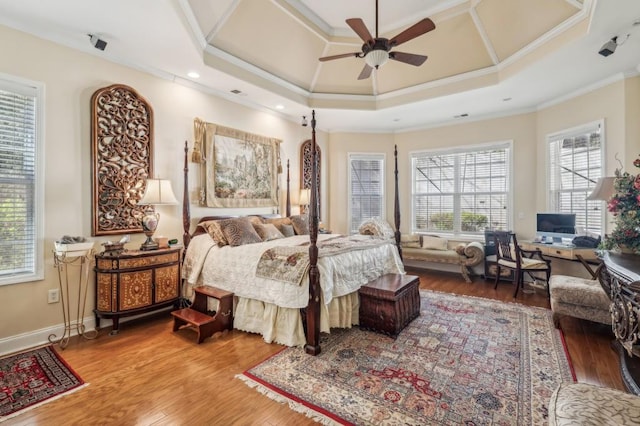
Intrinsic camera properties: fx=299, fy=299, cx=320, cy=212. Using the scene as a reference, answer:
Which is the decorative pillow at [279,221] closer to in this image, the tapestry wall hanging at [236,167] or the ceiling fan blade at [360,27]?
the tapestry wall hanging at [236,167]

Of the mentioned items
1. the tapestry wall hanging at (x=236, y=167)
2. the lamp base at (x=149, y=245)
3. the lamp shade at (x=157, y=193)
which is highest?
the tapestry wall hanging at (x=236, y=167)

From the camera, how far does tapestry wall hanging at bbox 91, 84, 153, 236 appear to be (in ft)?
10.7

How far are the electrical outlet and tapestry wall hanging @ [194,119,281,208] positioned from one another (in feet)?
6.11

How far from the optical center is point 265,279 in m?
3.01

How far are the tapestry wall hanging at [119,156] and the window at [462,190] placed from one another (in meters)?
5.11

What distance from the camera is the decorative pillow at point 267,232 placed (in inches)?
161

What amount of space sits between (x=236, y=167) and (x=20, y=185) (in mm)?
2454

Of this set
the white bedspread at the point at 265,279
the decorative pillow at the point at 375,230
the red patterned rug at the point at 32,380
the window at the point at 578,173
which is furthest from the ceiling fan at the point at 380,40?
the red patterned rug at the point at 32,380

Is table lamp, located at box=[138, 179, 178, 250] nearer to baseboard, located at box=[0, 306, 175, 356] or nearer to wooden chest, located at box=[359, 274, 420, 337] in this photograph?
baseboard, located at box=[0, 306, 175, 356]

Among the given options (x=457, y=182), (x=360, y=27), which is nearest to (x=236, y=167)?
(x=360, y=27)

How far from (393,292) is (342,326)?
645 mm

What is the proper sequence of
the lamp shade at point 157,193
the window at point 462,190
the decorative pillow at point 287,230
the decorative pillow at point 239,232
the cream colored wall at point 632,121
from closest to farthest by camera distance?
the lamp shade at point 157,193 < the decorative pillow at point 239,232 < the cream colored wall at point 632,121 < the decorative pillow at point 287,230 < the window at point 462,190

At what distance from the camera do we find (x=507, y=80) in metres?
4.12

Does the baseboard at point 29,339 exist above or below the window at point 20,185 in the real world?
below
